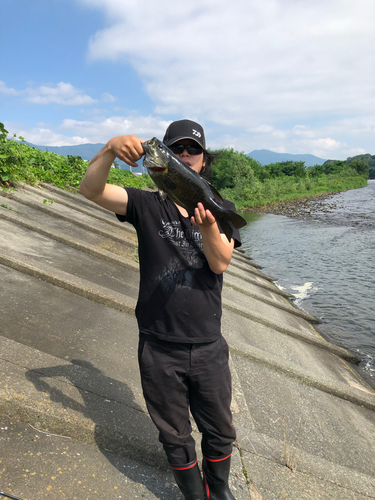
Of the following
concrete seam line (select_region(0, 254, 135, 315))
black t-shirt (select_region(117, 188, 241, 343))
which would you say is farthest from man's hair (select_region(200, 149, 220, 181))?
concrete seam line (select_region(0, 254, 135, 315))

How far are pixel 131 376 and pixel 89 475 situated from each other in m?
1.30

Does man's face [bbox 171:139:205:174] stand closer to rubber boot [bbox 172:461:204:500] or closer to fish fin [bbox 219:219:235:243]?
fish fin [bbox 219:219:235:243]

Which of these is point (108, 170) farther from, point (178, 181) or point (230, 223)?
point (230, 223)

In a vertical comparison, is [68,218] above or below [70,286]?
above

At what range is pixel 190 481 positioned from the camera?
2490mm

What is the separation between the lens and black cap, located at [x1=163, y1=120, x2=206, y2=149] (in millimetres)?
2475

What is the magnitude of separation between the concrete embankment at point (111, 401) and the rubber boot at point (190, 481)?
8.1 inches

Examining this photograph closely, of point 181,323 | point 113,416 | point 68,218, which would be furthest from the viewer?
point 68,218

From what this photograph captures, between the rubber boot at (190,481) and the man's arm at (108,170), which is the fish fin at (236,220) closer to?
the man's arm at (108,170)

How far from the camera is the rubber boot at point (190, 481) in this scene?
247 cm

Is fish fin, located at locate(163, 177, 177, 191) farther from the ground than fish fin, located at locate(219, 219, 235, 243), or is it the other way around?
fish fin, located at locate(163, 177, 177, 191)

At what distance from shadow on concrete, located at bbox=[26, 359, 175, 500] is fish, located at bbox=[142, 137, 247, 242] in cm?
190

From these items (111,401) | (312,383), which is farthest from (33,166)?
(111,401)

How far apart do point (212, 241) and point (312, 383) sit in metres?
4.26
